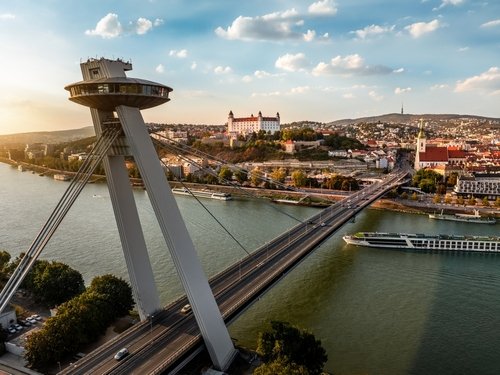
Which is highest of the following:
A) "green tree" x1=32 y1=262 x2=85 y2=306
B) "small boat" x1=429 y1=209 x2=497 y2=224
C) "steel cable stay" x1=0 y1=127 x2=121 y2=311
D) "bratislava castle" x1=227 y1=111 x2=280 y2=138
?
"bratislava castle" x1=227 y1=111 x2=280 y2=138

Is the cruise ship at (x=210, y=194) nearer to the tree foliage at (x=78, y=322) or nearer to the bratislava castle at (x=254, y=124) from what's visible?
the tree foliage at (x=78, y=322)

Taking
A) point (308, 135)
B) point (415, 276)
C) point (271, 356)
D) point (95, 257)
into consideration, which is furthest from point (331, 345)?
point (308, 135)

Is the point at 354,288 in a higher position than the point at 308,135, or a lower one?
lower

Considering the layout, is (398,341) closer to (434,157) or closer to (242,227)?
(242,227)

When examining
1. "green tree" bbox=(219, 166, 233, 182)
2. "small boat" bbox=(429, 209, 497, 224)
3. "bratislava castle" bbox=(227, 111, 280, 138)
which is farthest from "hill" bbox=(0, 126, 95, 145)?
"small boat" bbox=(429, 209, 497, 224)

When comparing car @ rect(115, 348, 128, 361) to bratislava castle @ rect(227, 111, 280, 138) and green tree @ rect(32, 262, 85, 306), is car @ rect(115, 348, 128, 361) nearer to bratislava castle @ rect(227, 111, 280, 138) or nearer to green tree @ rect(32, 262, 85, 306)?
green tree @ rect(32, 262, 85, 306)

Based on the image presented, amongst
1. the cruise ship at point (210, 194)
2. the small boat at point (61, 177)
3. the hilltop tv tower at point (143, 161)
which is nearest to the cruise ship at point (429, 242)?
the hilltop tv tower at point (143, 161)
